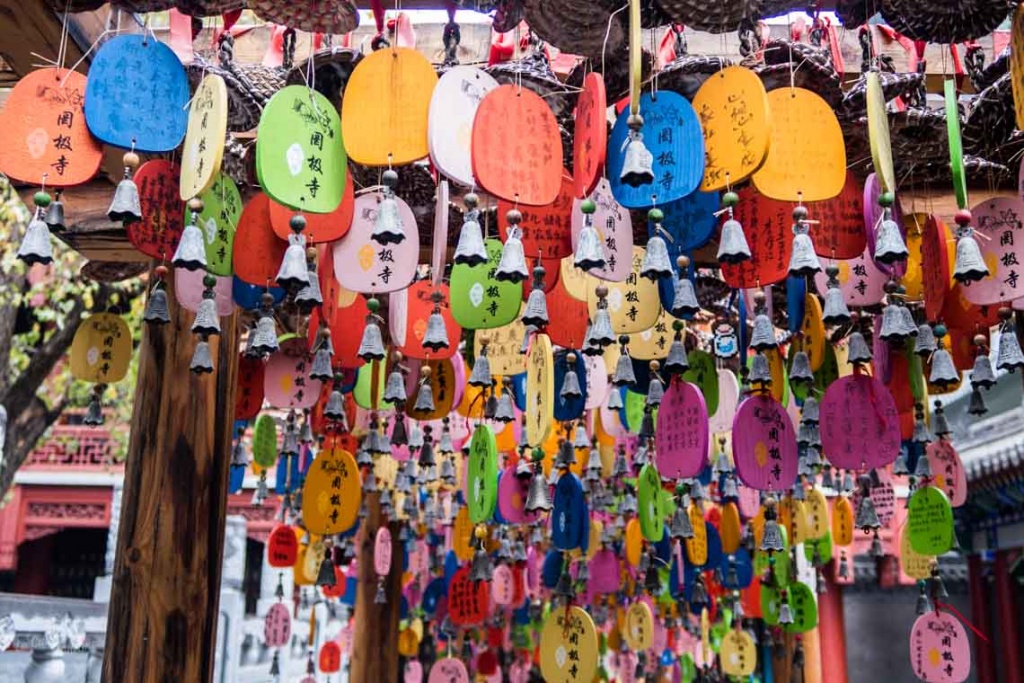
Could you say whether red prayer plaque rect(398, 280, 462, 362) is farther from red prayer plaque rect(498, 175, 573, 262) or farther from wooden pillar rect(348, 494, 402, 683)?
wooden pillar rect(348, 494, 402, 683)

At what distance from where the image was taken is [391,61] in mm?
2887

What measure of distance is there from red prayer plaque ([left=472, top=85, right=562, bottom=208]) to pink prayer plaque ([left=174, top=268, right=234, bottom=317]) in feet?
Result: 5.07

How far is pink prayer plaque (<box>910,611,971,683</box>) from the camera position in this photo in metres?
4.92

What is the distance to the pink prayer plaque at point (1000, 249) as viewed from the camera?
342cm

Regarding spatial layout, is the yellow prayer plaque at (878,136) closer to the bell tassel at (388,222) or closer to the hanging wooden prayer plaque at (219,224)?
the bell tassel at (388,222)

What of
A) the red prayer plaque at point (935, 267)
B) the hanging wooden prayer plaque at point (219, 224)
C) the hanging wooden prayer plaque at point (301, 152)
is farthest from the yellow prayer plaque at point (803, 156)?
the hanging wooden prayer plaque at point (219, 224)

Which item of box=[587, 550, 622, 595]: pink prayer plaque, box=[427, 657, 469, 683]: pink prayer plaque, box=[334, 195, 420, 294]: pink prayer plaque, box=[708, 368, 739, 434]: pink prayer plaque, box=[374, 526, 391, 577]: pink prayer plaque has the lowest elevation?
box=[427, 657, 469, 683]: pink prayer plaque

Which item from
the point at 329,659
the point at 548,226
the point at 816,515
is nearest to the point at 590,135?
the point at 548,226

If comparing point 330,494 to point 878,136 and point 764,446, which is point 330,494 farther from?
point 878,136

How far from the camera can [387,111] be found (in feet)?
9.32

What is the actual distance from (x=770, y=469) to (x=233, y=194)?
106 inches

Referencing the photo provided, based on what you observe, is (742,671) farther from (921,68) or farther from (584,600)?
(921,68)

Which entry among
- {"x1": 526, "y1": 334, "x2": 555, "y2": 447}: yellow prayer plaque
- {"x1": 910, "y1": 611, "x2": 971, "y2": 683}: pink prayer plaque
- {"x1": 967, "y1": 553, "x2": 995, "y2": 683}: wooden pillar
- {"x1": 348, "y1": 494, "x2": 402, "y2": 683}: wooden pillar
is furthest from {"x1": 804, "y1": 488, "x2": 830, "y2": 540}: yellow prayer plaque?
{"x1": 967, "y1": 553, "x2": 995, "y2": 683}: wooden pillar

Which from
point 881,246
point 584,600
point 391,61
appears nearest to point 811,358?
point 881,246
